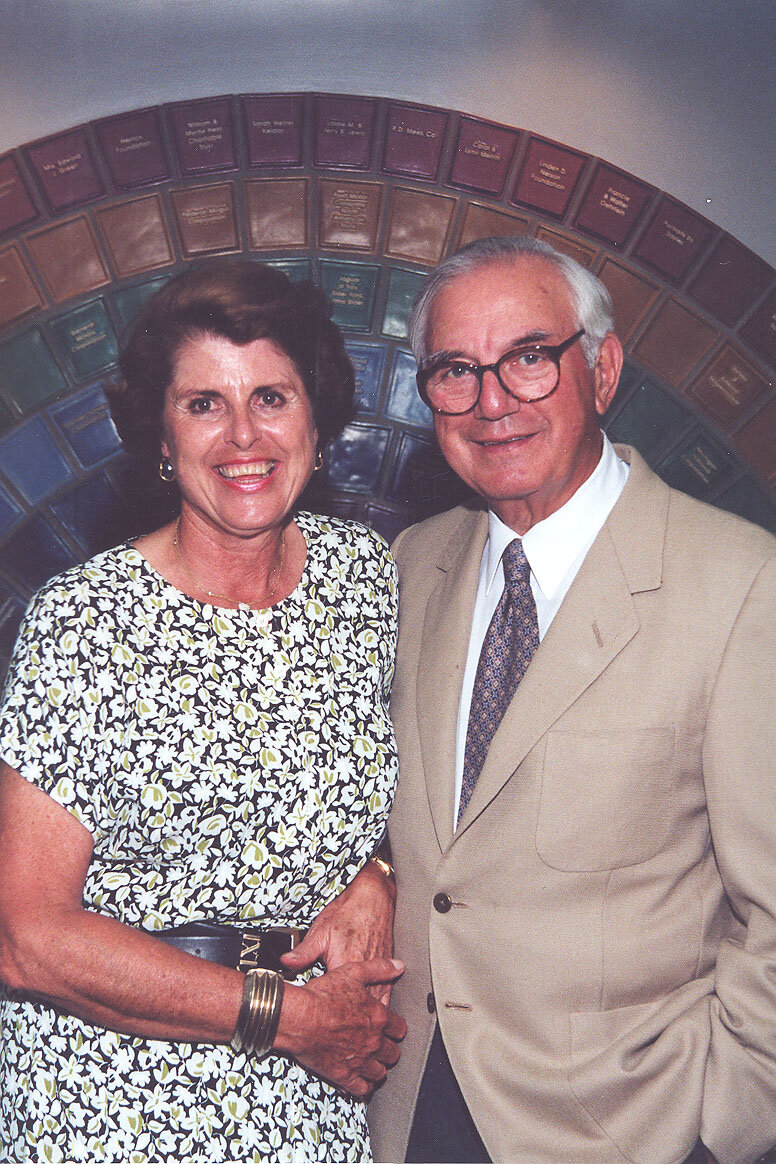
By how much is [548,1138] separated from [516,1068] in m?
0.12

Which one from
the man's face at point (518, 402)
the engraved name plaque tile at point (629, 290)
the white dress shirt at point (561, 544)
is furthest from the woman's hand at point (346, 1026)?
the engraved name plaque tile at point (629, 290)

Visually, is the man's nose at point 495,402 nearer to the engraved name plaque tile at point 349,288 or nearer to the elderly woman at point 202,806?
the elderly woman at point 202,806

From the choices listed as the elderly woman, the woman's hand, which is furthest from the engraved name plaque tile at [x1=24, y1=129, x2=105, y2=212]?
the woman's hand

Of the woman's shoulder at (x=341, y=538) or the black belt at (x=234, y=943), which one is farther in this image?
the woman's shoulder at (x=341, y=538)

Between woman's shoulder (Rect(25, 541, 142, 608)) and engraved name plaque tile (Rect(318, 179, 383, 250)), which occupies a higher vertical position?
engraved name plaque tile (Rect(318, 179, 383, 250))

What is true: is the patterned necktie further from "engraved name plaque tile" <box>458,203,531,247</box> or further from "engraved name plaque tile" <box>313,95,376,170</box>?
"engraved name plaque tile" <box>313,95,376,170</box>

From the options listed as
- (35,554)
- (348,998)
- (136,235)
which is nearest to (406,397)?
(136,235)

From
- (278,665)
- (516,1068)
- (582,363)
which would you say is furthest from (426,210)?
(516,1068)

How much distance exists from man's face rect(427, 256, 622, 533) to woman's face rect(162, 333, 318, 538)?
326 mm

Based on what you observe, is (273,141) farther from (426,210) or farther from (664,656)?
(664,656)

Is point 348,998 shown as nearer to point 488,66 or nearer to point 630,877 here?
point 630,877

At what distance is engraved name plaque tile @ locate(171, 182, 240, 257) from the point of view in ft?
6.85

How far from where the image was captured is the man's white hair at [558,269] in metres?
1.77

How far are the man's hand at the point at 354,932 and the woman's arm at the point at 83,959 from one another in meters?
0.09
